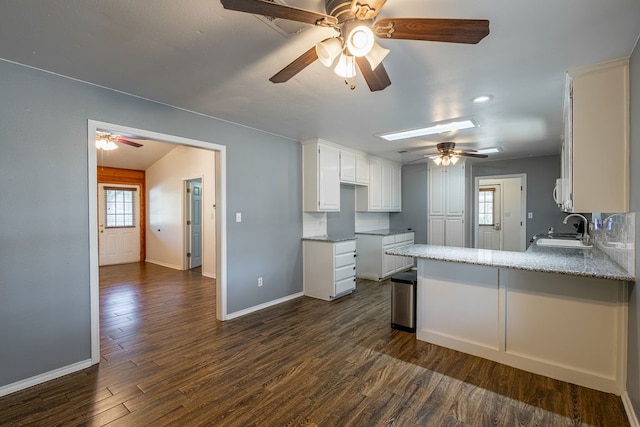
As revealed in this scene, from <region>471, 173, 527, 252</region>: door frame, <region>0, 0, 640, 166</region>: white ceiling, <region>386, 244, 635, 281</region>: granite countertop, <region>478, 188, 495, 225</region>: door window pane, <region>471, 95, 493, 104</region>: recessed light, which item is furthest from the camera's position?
<region>478, 188, 495, 225</region>: door window pane

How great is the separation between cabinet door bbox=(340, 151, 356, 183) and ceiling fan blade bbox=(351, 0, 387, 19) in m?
3.59

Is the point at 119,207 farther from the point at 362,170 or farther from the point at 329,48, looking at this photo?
the point at 329,48

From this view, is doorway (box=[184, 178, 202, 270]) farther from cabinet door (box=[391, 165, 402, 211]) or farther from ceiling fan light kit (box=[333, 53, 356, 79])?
ceiling fan light kit (box=[333, 53, 356, 79])

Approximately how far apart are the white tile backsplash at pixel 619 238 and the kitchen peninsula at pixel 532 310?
0.07 metres

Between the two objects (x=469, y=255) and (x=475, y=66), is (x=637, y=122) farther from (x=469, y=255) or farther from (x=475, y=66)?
(x=469, y=255)

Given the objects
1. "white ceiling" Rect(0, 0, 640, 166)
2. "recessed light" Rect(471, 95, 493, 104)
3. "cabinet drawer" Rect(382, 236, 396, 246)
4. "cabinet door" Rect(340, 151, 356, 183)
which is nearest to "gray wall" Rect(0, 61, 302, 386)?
"white ceiling" Rect(0, 0, 640, 166)

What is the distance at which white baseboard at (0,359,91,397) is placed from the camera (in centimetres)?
215

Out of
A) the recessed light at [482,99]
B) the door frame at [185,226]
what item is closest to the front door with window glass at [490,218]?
the recessed light at [482,99]

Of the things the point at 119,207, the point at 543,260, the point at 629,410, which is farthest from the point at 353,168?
the point at 119,207

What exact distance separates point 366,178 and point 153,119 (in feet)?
12.0

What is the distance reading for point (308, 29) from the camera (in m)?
1.73

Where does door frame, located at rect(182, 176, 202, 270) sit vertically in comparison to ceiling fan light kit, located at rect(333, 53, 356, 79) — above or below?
below

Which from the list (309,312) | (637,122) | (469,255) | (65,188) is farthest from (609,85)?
(65,188)

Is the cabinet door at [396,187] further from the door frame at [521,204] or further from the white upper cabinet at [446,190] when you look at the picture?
the door frame at [521,204]
